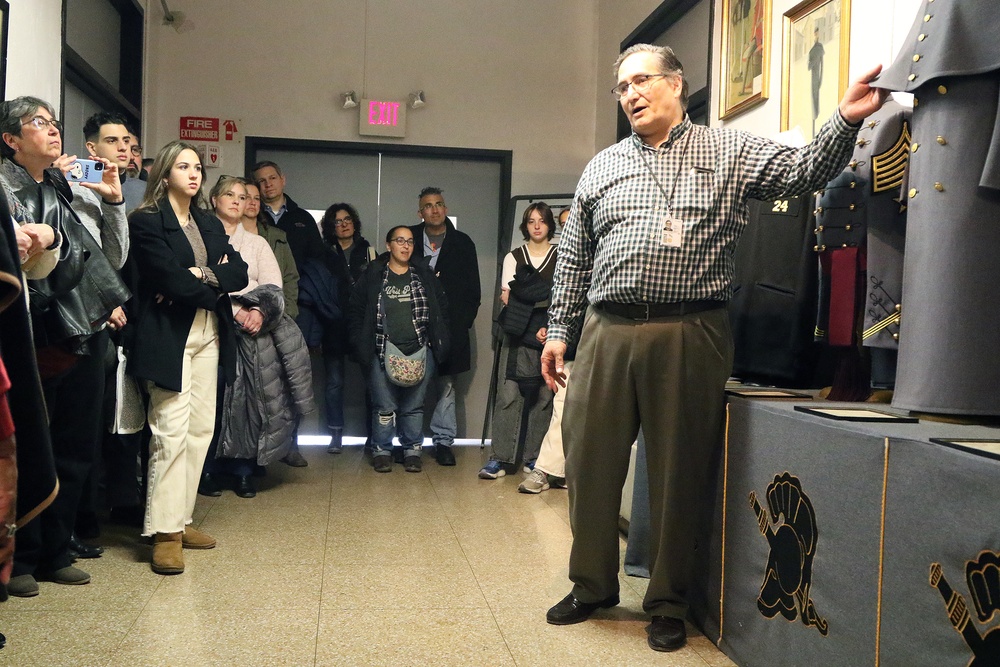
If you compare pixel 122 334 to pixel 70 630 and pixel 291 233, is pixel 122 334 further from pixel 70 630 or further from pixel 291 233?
pixel 291 233

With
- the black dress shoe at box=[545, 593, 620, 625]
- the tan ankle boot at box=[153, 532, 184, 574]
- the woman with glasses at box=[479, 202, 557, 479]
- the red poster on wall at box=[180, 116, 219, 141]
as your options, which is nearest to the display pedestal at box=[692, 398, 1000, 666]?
the black dress shoe at box=[545, 593, 620, 625]

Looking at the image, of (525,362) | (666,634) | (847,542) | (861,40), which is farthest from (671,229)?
(525,362)

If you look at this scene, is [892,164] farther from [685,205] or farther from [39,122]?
[39,122]

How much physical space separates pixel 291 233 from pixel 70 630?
10.3 feet

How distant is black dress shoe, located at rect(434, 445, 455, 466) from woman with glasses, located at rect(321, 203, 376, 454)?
64 cm

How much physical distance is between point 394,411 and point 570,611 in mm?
2619

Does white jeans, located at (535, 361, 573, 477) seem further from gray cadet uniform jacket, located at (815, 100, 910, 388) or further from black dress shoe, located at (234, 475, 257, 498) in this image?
gray cadet uniform jacket, located at (815, 100, 910, 388)

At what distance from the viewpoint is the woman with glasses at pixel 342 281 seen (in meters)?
5.21

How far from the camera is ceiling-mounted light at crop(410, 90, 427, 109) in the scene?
580cm

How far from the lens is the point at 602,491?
7.60ft

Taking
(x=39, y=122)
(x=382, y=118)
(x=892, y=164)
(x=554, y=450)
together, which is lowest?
(x=554, y=450)

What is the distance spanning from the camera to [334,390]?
5297mm

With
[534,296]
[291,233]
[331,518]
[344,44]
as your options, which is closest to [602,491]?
[331,518]

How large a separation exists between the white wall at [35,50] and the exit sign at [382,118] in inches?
88.4
